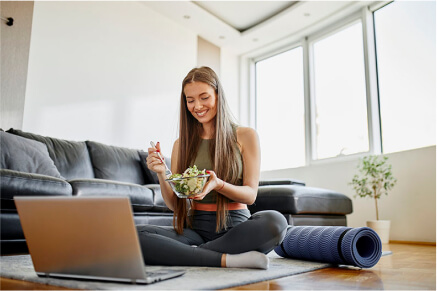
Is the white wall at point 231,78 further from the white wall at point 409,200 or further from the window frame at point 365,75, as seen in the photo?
the white wall at point 409,200

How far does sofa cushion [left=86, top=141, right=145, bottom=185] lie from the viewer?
11.0 ft

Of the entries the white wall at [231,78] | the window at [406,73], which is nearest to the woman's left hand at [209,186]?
the window at [406,73]

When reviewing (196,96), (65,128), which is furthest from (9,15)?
(196,96)

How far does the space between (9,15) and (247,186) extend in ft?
9.67

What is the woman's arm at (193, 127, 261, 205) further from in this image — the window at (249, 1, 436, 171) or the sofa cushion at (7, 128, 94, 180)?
the window at (249, 1, 436, 171)

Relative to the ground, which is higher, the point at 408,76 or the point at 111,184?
the point at 408,76

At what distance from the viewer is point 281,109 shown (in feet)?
18.3

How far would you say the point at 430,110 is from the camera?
3.76 meters

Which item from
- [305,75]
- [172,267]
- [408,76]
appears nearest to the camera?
[172,267]

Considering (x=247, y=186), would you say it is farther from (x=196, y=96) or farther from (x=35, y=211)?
(x=35, y=211)

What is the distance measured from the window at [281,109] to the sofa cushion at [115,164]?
241 centimetres

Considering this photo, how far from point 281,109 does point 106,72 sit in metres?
2.52

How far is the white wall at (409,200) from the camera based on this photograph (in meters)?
3.55

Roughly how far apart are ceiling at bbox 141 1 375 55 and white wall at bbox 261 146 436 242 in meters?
1.79
